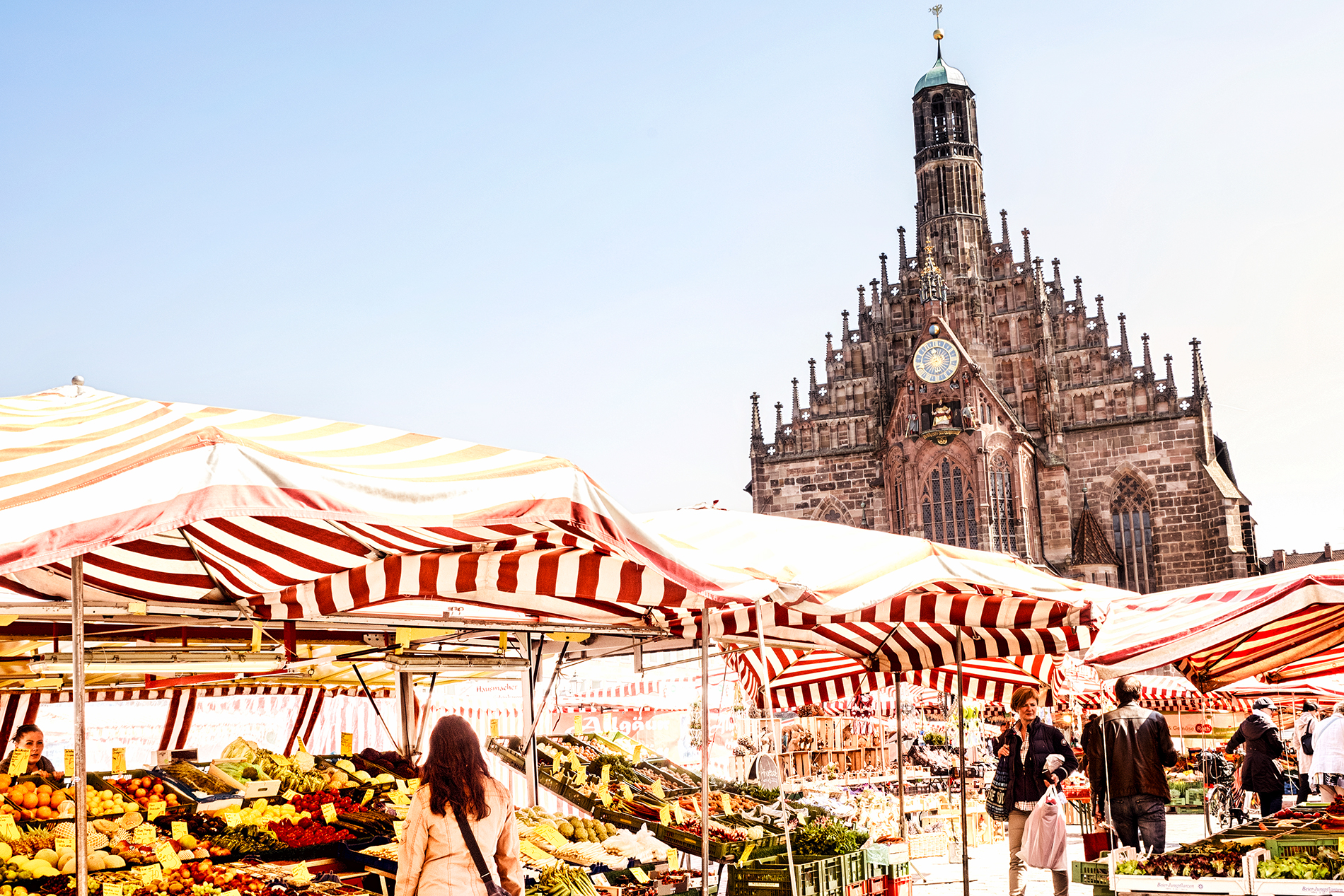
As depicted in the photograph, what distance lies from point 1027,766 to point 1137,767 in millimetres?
1262

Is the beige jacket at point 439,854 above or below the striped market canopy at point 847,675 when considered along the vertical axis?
below

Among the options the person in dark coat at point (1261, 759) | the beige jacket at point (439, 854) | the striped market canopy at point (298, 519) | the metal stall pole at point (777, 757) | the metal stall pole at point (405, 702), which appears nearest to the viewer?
the striped market canopy at point (298, 519)

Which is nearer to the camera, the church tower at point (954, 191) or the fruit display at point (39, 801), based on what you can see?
the fruit display at point (39, 801)

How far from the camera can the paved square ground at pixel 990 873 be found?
11453mm

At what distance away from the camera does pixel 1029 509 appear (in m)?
35.2

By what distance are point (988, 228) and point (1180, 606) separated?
3529 centimetres

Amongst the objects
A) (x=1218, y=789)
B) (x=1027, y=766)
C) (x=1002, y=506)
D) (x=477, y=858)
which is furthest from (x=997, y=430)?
(x=477, y=858)

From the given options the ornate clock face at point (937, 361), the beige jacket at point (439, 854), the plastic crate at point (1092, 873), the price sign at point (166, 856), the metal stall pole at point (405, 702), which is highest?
the ornate clock face at point (937, 361)

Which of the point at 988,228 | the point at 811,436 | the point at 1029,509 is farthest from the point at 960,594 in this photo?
the point at 988,228

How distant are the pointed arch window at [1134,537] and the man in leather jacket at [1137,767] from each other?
27.9m

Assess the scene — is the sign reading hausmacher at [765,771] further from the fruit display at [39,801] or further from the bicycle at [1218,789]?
the fruit display at [39,801]

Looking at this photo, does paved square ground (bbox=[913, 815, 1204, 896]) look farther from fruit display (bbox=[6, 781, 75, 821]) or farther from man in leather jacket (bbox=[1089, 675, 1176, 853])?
fruit display (bbox=[6, 781, 75, 821])

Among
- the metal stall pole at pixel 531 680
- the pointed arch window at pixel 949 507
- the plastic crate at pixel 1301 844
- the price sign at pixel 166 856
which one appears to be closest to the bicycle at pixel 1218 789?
the plastic crate at pixel 1301 844

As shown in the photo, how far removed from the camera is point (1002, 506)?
34.3 m
